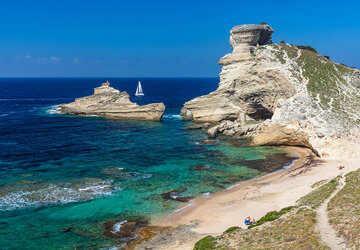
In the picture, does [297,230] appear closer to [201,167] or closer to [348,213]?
[348,213]

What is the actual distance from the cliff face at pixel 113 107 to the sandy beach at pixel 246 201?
45918 millimetres

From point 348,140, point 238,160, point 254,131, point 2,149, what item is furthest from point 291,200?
point 2,149

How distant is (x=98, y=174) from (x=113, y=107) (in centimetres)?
4832

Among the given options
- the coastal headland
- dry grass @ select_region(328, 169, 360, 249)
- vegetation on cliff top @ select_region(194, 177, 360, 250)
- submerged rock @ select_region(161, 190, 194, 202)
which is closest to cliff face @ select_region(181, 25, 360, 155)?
the coastal headland

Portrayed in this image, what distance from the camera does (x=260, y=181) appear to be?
36.9 metres

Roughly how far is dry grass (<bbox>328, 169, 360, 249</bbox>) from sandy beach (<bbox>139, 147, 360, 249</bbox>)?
16.5 ft

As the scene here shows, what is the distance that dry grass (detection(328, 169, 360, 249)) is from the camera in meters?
17.7

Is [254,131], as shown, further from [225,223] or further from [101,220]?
[101,220]

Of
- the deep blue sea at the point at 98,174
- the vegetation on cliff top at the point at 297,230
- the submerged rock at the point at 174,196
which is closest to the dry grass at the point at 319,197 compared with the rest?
the vegetation on cliff top at the point at 297,230

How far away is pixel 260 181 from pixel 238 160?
8.90 meters

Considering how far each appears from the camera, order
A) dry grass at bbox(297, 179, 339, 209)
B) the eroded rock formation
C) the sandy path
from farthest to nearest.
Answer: the eroded rock formation, dry grass at bbox(297, 179, 339, 209), the sandy path

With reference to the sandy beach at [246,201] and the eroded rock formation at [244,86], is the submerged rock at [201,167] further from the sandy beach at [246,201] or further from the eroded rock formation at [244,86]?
the eroded rock formation at [244,86]

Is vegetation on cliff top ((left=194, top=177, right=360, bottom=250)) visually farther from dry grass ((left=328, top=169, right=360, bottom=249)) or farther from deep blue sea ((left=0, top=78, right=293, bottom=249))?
deep blue sea ((left=0, top=78, right=293, bottom=249))

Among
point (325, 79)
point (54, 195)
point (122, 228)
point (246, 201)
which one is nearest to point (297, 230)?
point (246, 201)
